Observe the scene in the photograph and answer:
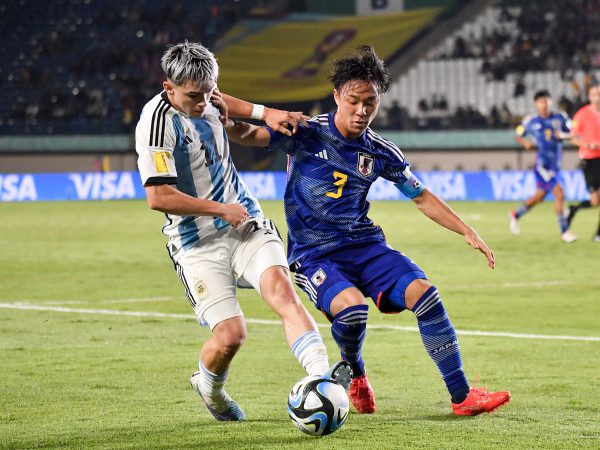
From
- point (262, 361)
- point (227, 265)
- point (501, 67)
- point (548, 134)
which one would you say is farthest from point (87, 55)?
point (227, 265)

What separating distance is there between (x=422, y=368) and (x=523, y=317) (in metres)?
2.94

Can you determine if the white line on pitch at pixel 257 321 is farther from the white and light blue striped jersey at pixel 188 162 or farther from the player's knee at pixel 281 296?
the player's knee at pixel 281 296

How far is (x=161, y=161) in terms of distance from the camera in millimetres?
5848

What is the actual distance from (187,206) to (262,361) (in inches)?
116

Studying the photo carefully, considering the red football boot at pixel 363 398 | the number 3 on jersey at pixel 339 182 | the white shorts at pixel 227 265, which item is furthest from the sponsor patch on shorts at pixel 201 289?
the red football boot at pixel 363 398

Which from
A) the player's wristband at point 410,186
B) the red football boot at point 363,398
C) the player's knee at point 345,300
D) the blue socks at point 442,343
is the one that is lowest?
the red football boot at point 363,398

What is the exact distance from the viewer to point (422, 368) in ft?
26.8

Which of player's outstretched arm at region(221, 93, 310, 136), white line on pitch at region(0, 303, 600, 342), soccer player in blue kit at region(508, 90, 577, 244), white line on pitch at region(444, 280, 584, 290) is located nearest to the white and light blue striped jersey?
player's outstretched arm at region(221, 93, 310, 136)

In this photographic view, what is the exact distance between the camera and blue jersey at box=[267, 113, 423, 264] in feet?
21.4

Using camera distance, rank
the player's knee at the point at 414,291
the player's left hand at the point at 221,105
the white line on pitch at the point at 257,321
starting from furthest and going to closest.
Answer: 1. the white line on pitch at the point at 257,321
2. the player's knee at the point at 414,291
3. the player's left hand at the point at 221,105

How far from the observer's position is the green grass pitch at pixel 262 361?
577 cm

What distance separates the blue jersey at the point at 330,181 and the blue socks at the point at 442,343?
551 millimetres

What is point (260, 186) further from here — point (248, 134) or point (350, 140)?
point (248, 134)

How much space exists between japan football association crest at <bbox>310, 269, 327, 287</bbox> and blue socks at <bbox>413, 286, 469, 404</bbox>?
516mm
